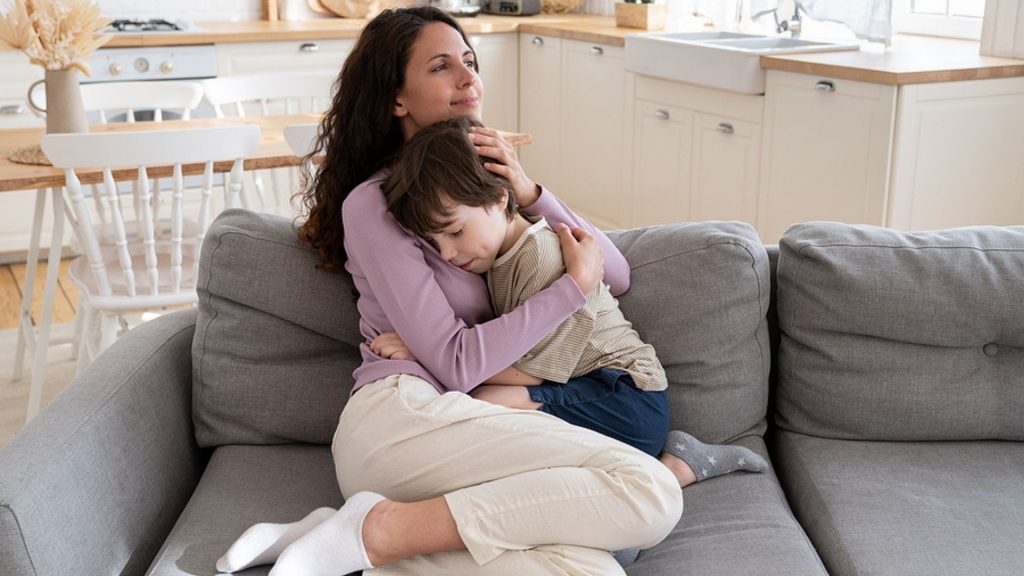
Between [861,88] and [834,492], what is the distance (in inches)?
69.2

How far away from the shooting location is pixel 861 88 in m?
3.18

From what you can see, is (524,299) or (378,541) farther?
(524,299)

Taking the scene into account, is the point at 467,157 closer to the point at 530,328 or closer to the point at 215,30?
the point at 530,328

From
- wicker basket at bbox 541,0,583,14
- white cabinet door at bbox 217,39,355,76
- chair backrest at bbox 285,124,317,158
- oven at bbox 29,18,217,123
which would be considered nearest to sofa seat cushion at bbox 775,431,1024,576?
chair backrest at bbox 285,124,317,158

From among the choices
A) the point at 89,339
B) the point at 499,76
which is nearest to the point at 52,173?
the point at 89,339

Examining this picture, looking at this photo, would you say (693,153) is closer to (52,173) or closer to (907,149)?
(907,149)

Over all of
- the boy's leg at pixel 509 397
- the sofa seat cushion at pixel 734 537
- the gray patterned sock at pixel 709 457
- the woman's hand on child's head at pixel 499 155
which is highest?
the woman's hand on child's head at pixel 499 155

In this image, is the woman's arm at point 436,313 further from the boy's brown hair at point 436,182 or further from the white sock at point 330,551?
the white sock at point 330,551

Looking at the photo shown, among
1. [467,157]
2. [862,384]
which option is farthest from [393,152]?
[862,384]

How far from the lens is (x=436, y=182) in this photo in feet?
5.43

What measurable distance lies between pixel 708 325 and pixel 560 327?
291 millimetres

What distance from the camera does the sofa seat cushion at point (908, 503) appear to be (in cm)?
158

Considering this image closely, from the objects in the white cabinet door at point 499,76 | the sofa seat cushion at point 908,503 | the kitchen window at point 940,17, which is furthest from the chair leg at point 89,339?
the kitchen window at point 940,17

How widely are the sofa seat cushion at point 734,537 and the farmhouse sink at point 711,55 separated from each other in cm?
209
